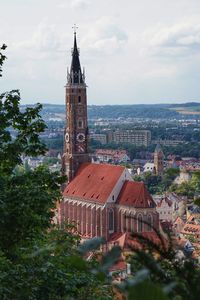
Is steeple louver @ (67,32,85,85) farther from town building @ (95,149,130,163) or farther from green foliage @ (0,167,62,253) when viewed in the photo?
town building @ (95,149,130,163)

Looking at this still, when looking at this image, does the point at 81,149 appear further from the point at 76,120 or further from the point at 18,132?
the point at 18,132

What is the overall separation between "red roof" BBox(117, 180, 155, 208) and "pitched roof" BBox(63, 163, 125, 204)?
0.91m

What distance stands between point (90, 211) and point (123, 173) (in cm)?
417

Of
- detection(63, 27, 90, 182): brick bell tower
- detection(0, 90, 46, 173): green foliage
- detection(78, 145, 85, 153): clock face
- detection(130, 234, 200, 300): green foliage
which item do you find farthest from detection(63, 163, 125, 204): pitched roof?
detection(130, 234, 200, 300): green foliage

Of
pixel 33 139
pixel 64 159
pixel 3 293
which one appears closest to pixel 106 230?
pixel 64 159

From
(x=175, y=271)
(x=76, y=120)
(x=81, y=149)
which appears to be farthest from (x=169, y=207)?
(x=175, y=271)

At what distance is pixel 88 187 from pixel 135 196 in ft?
16.6

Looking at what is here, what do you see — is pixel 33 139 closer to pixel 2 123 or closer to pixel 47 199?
pixel 2 123

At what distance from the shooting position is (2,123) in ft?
29.2

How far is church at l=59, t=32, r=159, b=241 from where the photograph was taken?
44.0 meters

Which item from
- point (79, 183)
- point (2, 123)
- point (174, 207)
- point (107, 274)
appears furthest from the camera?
point (174, 207)

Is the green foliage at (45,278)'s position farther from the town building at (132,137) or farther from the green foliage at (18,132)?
the town building at (132,137)

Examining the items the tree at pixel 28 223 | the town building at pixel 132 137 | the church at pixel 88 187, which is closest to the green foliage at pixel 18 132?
the tree at pixel 28 223

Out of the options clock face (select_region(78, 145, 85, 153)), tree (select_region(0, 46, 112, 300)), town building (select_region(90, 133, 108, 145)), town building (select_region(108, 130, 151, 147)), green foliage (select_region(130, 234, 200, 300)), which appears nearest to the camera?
green foliage (select_region(130, 234, 200, 300))
